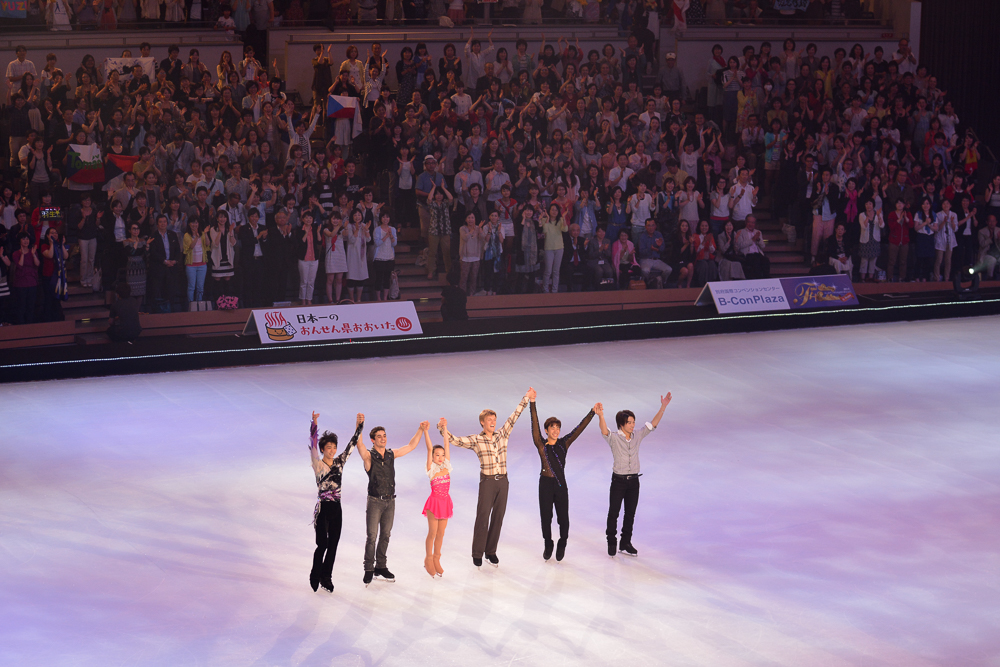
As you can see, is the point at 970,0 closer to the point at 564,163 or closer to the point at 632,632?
the point at 564,163

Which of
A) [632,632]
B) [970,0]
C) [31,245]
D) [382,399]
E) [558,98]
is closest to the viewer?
[632,632]

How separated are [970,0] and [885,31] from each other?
6.59 feet

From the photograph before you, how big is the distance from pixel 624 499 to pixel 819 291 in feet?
39.1

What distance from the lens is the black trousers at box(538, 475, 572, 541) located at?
9.23 m

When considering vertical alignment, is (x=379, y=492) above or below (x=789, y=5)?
below

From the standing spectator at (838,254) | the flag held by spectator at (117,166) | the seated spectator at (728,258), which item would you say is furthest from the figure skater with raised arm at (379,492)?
the standing spectator at (838,254)

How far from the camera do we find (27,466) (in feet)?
40.2

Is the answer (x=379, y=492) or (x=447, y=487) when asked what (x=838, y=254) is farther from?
(x=379, y=492)

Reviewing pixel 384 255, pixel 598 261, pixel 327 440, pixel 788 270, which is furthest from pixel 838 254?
pixel 327 440

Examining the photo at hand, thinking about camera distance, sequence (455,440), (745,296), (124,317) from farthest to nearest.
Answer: (745,296) < (124,317) < (455,440)

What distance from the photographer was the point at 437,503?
8.95 metres

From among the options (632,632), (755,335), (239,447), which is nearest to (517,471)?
(239,447)

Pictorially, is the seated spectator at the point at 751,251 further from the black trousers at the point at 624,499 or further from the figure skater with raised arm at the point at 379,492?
the figure skater with raised arm at the point at 379,492

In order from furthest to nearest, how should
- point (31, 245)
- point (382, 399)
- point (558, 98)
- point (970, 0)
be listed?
point (970, 0) < point (558, 98) < point (31, 245) < point (382, 399)
